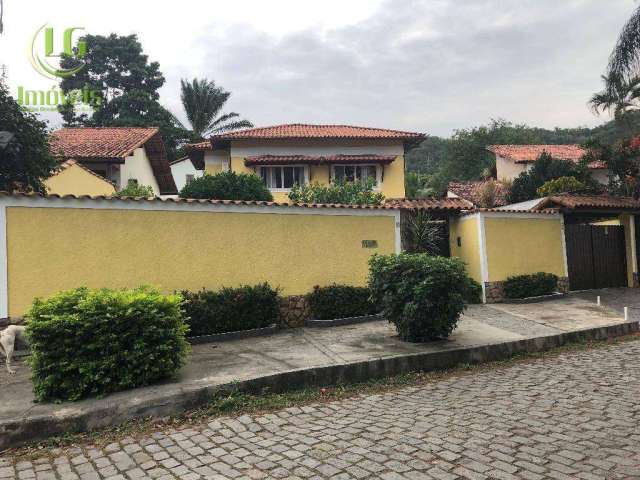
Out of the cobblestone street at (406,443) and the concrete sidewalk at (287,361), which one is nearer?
the cobblestone street at (406,443)

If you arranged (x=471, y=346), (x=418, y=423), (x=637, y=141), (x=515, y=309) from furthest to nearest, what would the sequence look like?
(x=637, y=141) → (x=515, y=309) → (x=471, y=346) → (x=418, y=423)

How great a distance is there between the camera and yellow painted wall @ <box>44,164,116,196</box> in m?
13.7

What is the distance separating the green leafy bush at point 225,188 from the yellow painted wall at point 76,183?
310 centimetres

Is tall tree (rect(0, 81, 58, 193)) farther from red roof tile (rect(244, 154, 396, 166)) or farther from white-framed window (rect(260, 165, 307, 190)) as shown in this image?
white-framed window (rect(260, 165, 307, 190))

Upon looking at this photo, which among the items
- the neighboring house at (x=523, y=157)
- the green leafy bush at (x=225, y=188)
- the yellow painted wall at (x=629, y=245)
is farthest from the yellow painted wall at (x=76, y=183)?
the neighboring house at (x=523, y=157)

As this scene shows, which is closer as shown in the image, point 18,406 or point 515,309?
point 18,406

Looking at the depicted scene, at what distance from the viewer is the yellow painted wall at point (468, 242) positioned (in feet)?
39.9

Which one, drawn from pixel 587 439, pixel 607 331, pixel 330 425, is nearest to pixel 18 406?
pixel 330 425

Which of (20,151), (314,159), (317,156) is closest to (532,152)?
(317,156)

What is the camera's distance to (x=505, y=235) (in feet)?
40.2

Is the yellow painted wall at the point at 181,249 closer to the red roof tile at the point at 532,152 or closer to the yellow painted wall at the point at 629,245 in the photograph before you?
the yellow painted wall at the point at 629,245

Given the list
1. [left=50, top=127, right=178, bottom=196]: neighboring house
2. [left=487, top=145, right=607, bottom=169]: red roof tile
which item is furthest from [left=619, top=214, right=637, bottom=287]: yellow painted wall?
[left=50, top=127, right=178, bottom=196]: neighboring house

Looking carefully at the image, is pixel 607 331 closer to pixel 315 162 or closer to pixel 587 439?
pixel 587 439

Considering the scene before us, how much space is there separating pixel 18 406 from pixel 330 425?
3320 millimetres
